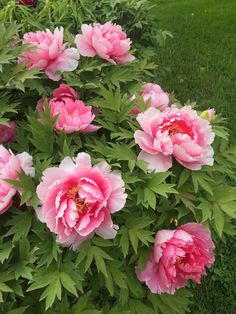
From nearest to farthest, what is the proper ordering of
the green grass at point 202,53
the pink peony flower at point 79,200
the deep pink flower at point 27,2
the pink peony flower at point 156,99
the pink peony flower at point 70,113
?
1. the pink peony flower at point 79,200
2. the pink peony flower at point 70,113
3. the pink peony flower at point 156,99
4. the deep pink flower at point 27,2
5. the green grass at point 202,53

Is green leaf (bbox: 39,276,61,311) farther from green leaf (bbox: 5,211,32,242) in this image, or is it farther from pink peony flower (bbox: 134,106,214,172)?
pink peony flower (bbox: 134,106,214,172)

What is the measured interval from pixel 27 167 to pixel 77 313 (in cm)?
47

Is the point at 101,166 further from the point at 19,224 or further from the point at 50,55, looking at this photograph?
the point at 50,55

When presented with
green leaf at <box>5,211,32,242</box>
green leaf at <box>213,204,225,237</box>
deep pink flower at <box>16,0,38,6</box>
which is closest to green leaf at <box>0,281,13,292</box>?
green leaf at <box>5,211,32,242</box>

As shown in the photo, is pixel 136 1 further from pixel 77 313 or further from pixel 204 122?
pixel 77 313

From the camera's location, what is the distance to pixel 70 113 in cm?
176

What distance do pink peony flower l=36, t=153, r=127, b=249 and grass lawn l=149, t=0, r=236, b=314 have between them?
186 cm

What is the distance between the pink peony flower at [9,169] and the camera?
1562 mm

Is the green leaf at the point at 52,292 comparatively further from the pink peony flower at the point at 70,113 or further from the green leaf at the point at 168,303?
the pink peony flower at the point at 70,113

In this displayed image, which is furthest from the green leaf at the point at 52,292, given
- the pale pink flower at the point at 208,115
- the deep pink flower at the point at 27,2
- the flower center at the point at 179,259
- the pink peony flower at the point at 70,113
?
the deep pink flower at the point at 27,2

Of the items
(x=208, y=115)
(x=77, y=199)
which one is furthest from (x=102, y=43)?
(x=77, y=199)

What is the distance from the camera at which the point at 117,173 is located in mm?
1566

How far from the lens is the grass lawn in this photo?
131 inches

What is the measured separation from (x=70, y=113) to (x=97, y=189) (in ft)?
1.25
